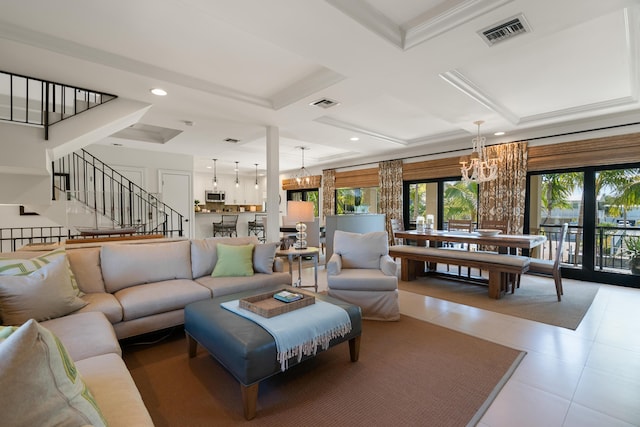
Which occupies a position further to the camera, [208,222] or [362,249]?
[208,222]

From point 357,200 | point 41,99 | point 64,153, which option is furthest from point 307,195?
point 41,99

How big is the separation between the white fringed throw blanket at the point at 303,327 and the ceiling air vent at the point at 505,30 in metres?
2.51

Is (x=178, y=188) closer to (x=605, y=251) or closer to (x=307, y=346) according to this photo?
(x=307, y=346)

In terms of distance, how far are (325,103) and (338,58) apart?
121 centimetres

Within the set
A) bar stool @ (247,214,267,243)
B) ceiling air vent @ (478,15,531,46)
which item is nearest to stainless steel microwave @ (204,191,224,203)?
bar stool @ (247,214,267,243)

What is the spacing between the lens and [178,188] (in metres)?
7.70

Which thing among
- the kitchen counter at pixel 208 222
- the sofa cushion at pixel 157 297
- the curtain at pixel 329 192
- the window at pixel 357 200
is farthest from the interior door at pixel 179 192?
the sofa cushion at pixel 157 297

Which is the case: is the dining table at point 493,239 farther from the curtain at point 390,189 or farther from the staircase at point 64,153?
the staircase at point 64,153

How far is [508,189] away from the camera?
557 centimetres

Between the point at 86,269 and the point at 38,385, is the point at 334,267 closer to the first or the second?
the point at 86,269

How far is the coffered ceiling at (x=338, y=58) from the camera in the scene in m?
2.19

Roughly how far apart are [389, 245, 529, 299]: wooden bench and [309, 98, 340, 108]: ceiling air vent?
2671mm

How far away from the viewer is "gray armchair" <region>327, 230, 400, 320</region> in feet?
10.6

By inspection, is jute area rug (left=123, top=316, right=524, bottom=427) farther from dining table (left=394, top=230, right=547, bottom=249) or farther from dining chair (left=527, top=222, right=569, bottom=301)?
dining chair (left=527, top=222, right=569, bottom=301)
